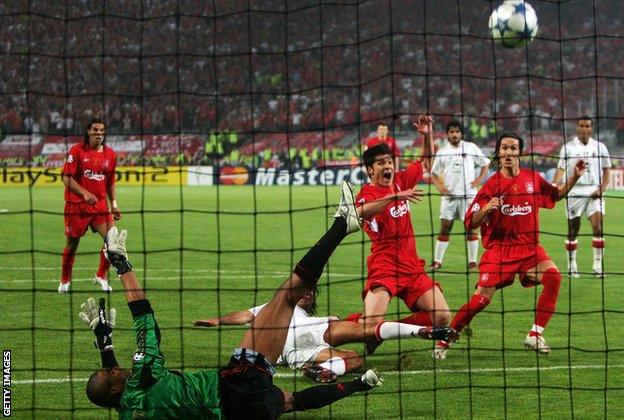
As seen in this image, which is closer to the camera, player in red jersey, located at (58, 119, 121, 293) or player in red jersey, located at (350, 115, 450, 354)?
player in red jersey, located at (350, 115, 450, 354)

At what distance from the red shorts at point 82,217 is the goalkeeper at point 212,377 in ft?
18.6

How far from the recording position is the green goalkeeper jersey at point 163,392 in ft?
19.9

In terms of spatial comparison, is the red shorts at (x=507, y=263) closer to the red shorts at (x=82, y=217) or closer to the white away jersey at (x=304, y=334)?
the white away jersey at (x=304, y=334)

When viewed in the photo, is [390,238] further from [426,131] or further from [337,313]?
[337,313]

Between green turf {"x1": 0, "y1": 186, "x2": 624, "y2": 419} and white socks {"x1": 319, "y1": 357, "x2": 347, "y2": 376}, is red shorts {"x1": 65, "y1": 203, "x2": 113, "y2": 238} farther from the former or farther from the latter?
white socks {"x1": 319, "y1": 357, "x2": 347, "y2": 376}

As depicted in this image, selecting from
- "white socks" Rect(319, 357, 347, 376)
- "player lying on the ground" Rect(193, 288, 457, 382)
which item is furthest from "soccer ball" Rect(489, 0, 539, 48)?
"white socks" Rect(319, 357, 347, 376)

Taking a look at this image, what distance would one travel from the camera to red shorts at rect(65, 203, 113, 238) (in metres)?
12.7

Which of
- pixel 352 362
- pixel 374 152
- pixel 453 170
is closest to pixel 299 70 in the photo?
pixel 453 170

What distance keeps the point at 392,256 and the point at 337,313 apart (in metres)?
2.59

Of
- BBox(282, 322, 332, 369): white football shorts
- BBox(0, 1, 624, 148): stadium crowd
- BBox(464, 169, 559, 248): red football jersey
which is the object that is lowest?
BBox(282, 322, 332, 369): white football shorts

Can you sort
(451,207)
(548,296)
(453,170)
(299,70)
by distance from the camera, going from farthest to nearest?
(299,70) < (453,170) < (451,207) < (548,296)

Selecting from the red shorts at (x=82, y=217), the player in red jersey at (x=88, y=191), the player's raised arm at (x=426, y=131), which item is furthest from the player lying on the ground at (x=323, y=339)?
the red shorts at (x=82, y=217)

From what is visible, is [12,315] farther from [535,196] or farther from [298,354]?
[535,196]

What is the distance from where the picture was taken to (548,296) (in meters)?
9.19
